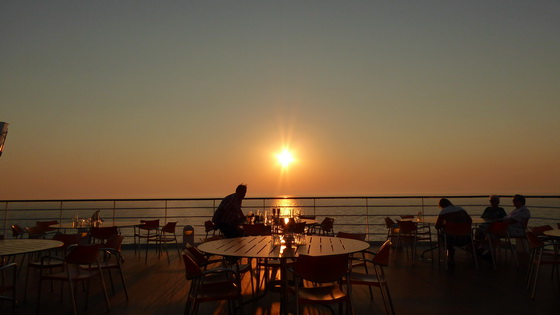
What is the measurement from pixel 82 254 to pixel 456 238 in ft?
19.0

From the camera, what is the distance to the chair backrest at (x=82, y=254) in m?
3.64

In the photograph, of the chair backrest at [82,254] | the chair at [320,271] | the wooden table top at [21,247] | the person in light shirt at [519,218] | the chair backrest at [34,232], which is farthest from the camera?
the person in light shirt at [519,218]

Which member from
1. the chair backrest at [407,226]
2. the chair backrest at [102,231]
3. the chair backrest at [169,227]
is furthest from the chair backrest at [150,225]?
the chair backrest at [407,226]

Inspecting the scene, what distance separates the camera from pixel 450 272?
5.95 meters

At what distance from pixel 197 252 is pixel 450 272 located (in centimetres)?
441

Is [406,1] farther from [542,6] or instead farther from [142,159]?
[142,159]

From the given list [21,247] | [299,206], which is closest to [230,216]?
[299,206]

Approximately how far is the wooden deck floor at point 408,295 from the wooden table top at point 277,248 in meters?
0.74

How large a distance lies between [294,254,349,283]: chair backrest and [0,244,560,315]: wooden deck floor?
123cm

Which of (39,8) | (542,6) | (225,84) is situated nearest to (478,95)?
(542,6)

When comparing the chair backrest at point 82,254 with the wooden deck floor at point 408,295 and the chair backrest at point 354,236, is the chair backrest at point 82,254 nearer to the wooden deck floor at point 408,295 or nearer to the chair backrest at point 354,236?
the wooden deck floor at point 408,295

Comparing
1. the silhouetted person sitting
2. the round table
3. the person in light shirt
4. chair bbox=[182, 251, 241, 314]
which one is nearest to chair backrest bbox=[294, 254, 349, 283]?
the round table

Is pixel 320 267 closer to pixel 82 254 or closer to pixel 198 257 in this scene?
pixel 198 257

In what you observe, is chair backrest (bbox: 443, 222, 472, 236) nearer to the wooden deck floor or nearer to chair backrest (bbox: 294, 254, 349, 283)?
the wooden deck floor
